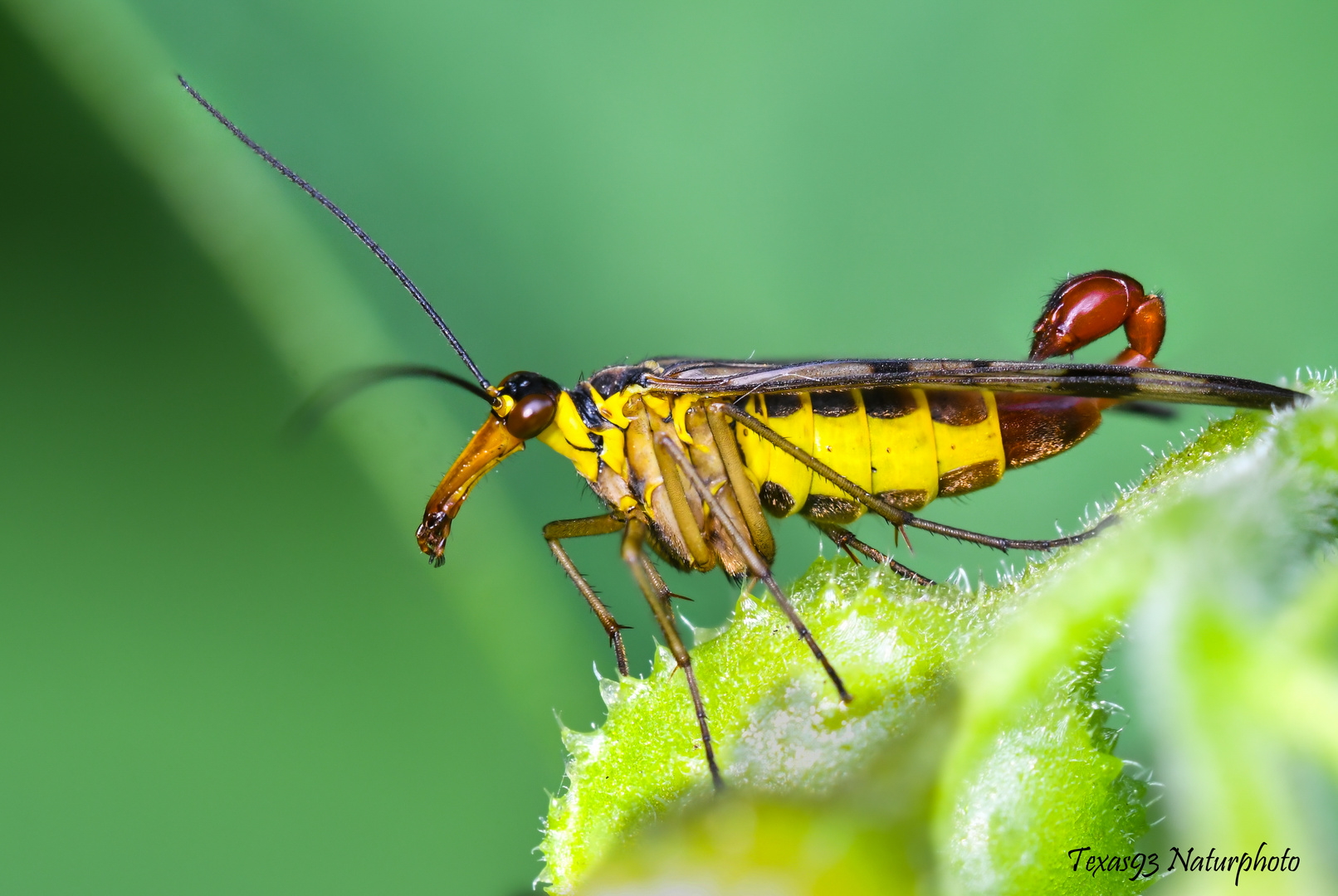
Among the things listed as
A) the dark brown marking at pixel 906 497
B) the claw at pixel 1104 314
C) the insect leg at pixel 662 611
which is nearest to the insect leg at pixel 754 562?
the insect leg at pixel 662 611

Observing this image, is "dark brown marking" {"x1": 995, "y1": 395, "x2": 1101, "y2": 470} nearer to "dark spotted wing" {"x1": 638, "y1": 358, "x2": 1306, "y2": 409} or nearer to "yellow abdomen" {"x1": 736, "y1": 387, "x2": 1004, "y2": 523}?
"yellow abdomen" {"x1": 736, "y1": 387, "x2": 1004, "y2": 523}

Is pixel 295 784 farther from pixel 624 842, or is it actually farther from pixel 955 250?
pixel 955 250

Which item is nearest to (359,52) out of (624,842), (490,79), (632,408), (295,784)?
(490,79)

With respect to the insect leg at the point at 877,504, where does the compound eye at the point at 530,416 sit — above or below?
above

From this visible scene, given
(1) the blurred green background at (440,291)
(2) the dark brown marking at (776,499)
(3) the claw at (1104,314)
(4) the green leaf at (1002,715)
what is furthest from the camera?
(2) the dark brown marking at (776,499)

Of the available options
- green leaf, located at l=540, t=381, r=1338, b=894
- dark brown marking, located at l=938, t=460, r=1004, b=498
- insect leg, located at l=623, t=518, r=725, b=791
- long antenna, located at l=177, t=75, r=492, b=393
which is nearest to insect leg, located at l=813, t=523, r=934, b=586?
dark brown marking, located at l=938, t=460, r=1004, b=498

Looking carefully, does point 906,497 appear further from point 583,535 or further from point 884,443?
point 583,535

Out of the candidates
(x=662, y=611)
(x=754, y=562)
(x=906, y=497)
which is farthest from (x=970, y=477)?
(x=662, y=611)

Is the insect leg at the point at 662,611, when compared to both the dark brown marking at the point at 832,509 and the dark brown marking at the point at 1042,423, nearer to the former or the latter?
the dark brown marking at the point at 832,509
